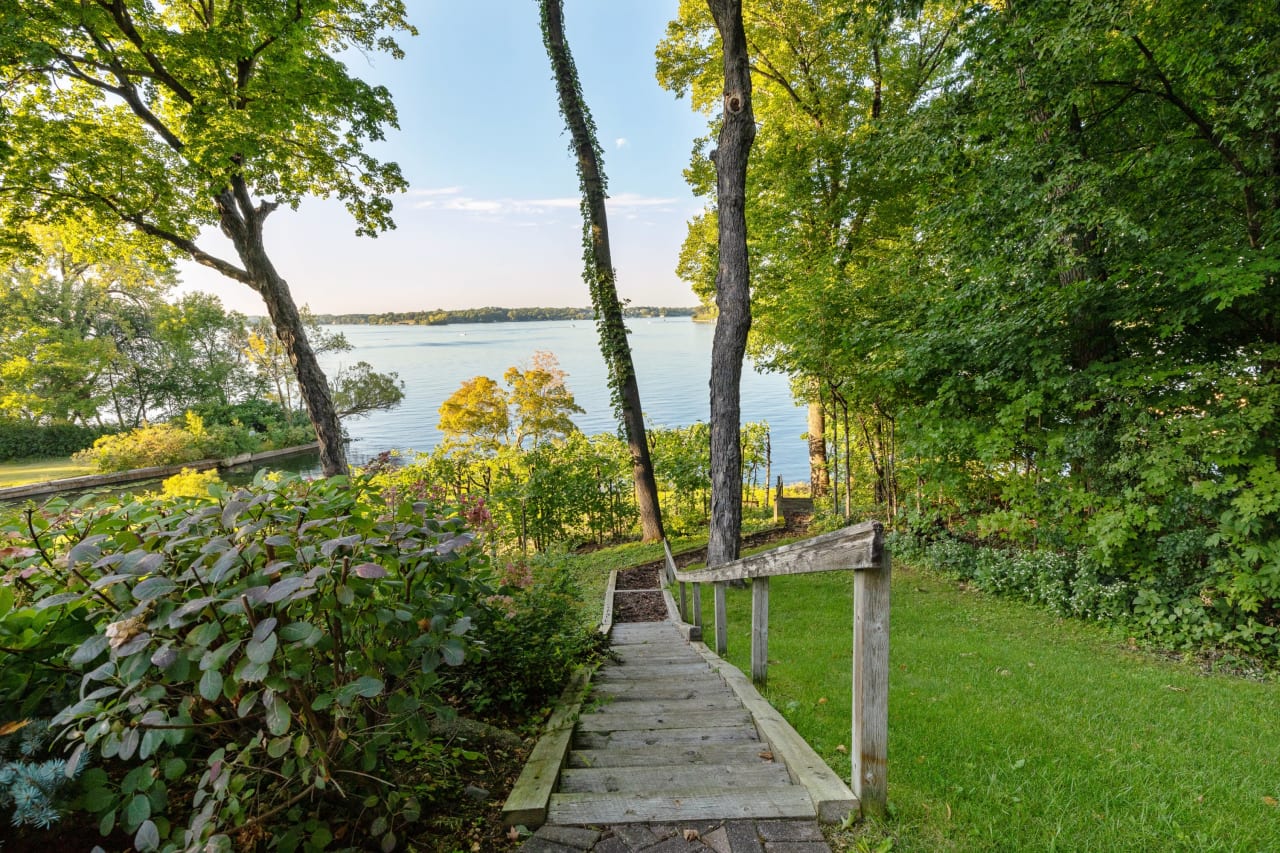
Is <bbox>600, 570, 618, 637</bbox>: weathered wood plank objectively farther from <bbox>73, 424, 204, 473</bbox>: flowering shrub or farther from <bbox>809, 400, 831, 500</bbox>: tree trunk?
<bbox>73, 424, 204, 473</bbox>: flowering shrub

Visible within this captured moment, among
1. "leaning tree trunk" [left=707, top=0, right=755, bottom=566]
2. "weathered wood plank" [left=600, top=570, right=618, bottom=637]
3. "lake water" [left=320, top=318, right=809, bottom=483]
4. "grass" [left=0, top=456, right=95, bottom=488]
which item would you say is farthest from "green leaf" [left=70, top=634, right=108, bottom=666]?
"grass" [left=0, top=456, right=95, bottom=488]

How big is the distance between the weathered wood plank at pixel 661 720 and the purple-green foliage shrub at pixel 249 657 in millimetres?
1157

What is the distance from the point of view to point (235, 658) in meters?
1.28

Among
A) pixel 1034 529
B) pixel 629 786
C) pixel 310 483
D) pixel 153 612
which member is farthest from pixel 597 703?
pixel 1034 529

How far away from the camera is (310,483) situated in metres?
1.87

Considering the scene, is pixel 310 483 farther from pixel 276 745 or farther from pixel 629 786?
pixel 629 786

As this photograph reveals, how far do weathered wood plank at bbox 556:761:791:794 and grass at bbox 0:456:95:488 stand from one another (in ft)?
90.8

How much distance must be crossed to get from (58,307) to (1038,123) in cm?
3714

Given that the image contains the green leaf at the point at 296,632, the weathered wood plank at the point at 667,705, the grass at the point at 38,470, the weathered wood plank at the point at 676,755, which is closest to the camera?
the green leaf at the point at 296,632

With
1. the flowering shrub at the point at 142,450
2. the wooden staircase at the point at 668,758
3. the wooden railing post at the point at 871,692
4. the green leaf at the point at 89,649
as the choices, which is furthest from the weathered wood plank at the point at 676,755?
the flowering shrub at the point at 142,450

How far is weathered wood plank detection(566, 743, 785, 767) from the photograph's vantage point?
84.5 inches

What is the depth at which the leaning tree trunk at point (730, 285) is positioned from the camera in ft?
19.5

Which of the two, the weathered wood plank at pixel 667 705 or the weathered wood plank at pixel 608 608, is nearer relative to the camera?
the weathered wood plank at pixel 667 705

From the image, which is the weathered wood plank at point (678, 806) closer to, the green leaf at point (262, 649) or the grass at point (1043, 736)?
the grass at point (1043, 736)
